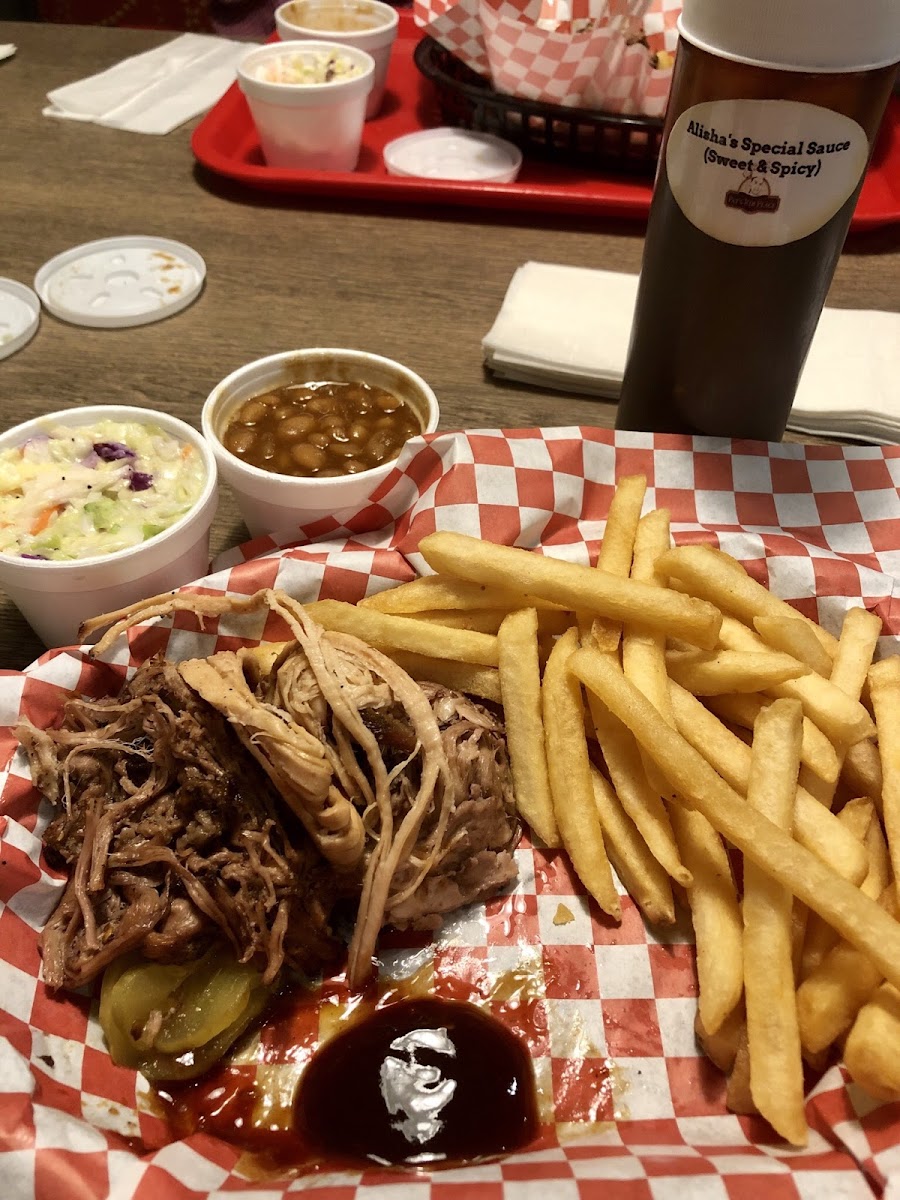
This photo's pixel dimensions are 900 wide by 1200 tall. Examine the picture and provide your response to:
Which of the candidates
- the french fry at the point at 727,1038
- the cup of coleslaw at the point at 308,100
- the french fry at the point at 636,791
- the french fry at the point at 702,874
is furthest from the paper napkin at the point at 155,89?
the french fry at the point at 727,1038

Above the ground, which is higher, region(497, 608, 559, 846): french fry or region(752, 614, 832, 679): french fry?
region(752, 614, 832, 679): french fry

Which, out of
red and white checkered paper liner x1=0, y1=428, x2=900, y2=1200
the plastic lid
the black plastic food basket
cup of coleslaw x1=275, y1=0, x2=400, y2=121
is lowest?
red and white checkered paper liner x1=0, y1=428, x2=900, y2=1200

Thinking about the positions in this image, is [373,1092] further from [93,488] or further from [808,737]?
[93,488]

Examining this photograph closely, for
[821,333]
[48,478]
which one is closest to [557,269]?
[821,333]

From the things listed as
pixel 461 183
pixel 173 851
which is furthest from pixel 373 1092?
pixel 461 183

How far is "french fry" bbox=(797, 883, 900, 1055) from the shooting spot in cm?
129

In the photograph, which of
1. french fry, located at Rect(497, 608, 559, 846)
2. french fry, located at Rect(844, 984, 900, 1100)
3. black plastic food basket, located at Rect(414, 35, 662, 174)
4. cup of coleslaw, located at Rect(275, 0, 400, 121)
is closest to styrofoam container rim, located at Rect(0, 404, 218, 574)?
french fry, located at Rect(497, 608, 559, 846)

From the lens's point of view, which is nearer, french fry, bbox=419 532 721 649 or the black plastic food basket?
french fry, bbox=419 532 721 649

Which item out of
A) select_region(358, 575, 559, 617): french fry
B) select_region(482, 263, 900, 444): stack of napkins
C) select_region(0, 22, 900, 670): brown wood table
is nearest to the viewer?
select_region(358, 575, 559, 617): french fry

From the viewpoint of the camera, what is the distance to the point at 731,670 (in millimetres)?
1553

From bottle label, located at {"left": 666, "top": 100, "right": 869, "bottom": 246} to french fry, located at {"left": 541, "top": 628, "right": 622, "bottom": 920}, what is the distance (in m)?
0.95

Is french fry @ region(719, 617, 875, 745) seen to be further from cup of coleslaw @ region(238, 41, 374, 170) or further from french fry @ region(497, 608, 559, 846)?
cup of coleslaw @ region(238, 41, 374, 170)

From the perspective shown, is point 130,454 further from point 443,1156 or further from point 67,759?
point 443,1156

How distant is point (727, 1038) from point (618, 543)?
3.00 feet
